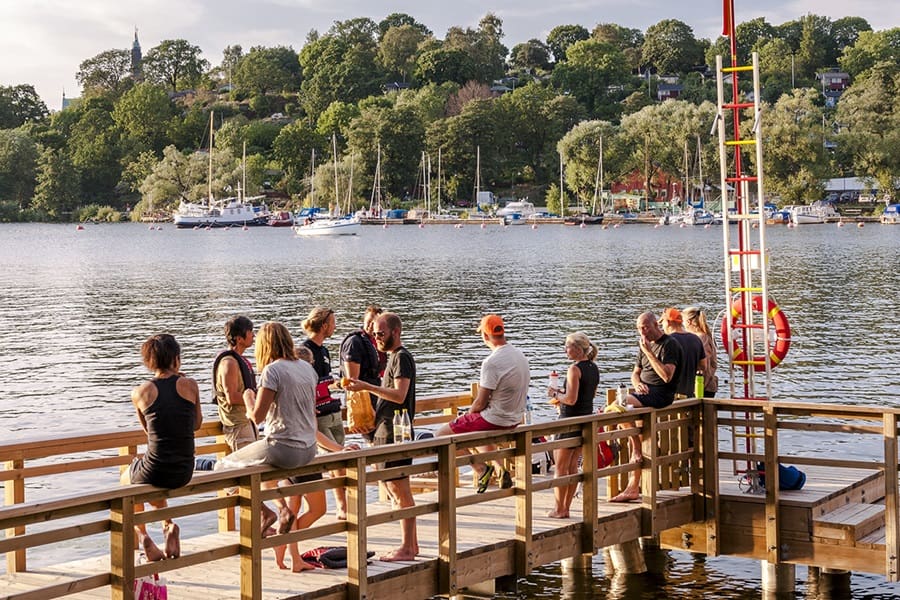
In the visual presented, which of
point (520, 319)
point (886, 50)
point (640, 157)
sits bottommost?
point (520, 319)

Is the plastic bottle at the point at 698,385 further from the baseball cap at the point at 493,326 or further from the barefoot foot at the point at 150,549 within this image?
the barefoot foot at the point at 150,549

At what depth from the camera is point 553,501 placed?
11461mm

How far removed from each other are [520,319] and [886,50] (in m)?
170

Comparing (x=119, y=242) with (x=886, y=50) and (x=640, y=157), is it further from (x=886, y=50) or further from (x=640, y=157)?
(x=886, y=50)

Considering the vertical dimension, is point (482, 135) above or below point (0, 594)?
above

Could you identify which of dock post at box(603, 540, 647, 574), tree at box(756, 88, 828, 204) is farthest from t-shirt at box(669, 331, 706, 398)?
tree at box(756, 88, 828, 204)

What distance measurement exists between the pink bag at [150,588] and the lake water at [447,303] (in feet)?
19.1

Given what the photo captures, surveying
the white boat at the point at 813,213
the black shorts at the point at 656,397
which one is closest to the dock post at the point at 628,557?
the black shorts at the point at 656,397

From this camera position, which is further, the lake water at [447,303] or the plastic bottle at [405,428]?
the lake water at [447,303]

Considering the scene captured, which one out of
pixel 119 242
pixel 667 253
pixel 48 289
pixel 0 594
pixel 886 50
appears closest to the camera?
pixel 0 594

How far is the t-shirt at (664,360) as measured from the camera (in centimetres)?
1105

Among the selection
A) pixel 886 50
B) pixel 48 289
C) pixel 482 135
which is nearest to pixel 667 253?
pixel 48 289

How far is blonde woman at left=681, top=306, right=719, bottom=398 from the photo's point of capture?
11922 mm

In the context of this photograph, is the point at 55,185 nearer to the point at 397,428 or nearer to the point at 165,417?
the point at 397,428
